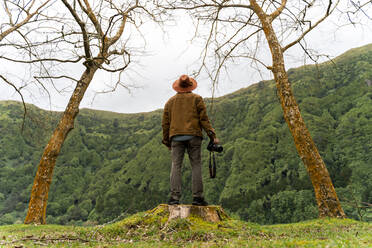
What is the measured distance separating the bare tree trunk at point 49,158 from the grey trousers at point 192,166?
5026 millimetres

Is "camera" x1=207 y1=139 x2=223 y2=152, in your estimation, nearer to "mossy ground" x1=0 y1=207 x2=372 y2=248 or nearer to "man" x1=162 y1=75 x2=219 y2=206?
"man" x1=162 y1=75 x2=219 y2=206

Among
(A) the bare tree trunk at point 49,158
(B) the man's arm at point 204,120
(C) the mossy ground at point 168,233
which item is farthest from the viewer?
(A) the bare tree trunk at point 49,158

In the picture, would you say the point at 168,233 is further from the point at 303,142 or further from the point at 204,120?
the point at 303,142

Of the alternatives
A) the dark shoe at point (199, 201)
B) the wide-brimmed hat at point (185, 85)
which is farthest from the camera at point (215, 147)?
the wide-brimmed hat at point (185, 85)

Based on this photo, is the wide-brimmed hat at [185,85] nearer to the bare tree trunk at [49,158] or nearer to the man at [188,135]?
the man at [188,135]

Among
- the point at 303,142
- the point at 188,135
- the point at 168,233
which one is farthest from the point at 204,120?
the point at 303,142

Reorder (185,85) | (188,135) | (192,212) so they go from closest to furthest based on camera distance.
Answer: (192,212)
(188,135)
(185,85)

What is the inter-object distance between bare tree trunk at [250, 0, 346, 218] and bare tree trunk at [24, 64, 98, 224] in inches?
259

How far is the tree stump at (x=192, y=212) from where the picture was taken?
4.99 meters

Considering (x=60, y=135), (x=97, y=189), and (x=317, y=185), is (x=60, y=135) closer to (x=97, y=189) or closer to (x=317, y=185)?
(x=317, y=185)

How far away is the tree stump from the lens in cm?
499

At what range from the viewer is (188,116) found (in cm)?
564

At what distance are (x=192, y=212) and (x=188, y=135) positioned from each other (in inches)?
64.2

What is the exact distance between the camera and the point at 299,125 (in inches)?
287
